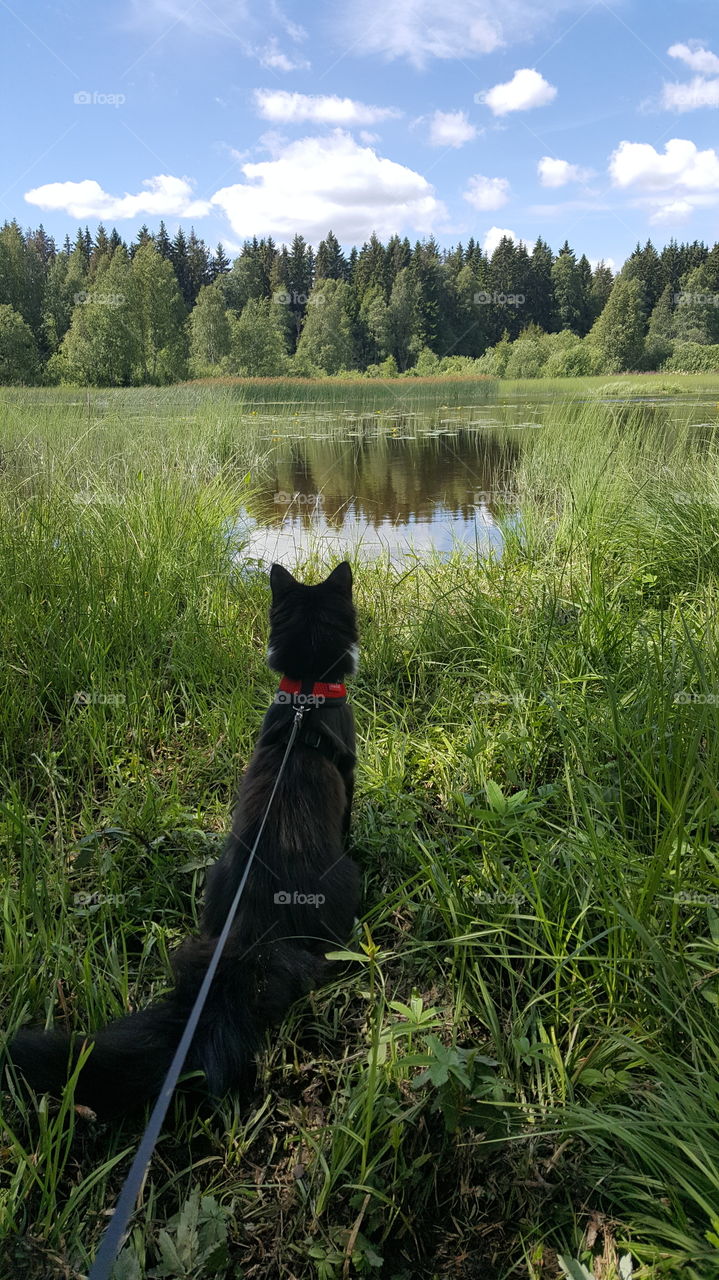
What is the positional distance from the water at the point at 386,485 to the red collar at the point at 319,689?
267 centimetres

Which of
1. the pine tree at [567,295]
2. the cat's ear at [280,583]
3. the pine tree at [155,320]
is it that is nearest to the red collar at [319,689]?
the cat's ear at [280,583]

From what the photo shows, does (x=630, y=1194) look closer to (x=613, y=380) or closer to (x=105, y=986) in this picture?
(x=105, y=986)

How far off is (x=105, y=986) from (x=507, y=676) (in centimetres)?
203

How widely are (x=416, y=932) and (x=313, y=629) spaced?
3.25 ft

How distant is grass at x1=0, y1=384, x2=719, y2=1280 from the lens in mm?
1155

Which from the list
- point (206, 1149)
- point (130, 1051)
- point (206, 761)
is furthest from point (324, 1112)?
point (206, 761)

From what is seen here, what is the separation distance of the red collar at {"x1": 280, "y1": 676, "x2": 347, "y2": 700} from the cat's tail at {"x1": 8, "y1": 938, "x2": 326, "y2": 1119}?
2.44 ft

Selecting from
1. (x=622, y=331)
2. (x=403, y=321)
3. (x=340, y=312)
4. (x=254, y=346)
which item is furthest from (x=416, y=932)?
(x=403, y=321)

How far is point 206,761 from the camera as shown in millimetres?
2684

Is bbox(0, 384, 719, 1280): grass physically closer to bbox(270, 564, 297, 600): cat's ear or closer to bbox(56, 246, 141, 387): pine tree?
bbox(270, 564, 297, 600): cat's ear

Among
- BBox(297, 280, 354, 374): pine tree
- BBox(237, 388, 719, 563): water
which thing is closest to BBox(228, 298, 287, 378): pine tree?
BBox(297, 280, 354, 374): pine tree

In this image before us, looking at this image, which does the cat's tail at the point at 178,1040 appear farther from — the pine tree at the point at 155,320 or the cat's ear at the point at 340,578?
the pine tree at the point at 155,320

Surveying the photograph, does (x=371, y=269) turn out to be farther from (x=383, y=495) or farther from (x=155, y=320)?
(x=383, y=495)

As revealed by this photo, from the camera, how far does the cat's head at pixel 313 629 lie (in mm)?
2057
